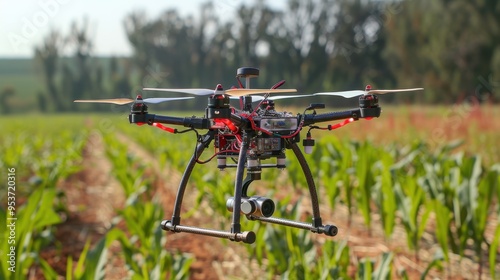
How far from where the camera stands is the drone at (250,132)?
2.90 ft

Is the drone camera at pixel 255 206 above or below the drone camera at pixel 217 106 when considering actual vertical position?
below

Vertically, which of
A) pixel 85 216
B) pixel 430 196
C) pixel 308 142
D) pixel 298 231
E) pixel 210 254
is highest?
pixel 308 142

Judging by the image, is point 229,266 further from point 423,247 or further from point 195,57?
point 195,57

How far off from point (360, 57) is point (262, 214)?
191 cm

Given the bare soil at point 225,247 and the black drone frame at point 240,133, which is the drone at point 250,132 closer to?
the black drone frame at point 240,133

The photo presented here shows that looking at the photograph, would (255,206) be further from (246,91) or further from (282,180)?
(282,180)

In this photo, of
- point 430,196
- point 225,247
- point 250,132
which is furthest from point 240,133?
point 225,247

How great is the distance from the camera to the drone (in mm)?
885

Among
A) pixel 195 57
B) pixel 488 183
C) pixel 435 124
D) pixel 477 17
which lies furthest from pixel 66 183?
pixel 477 17

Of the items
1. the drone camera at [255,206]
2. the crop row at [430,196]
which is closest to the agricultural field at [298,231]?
the crop row at [430,196]

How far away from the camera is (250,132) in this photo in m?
0.91

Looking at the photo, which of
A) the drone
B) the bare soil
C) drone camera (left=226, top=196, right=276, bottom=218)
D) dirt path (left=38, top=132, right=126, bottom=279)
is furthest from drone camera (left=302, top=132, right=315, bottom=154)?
dirt path (left=38, top=132, right=126, bottom=279)

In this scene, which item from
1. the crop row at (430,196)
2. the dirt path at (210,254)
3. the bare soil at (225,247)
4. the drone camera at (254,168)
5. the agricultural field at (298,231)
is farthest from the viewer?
the dirt path at (210,254)

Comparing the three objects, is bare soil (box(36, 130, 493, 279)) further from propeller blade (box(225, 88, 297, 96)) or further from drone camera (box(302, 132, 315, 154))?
propeller blade (box(225, 88, 297, 96))
